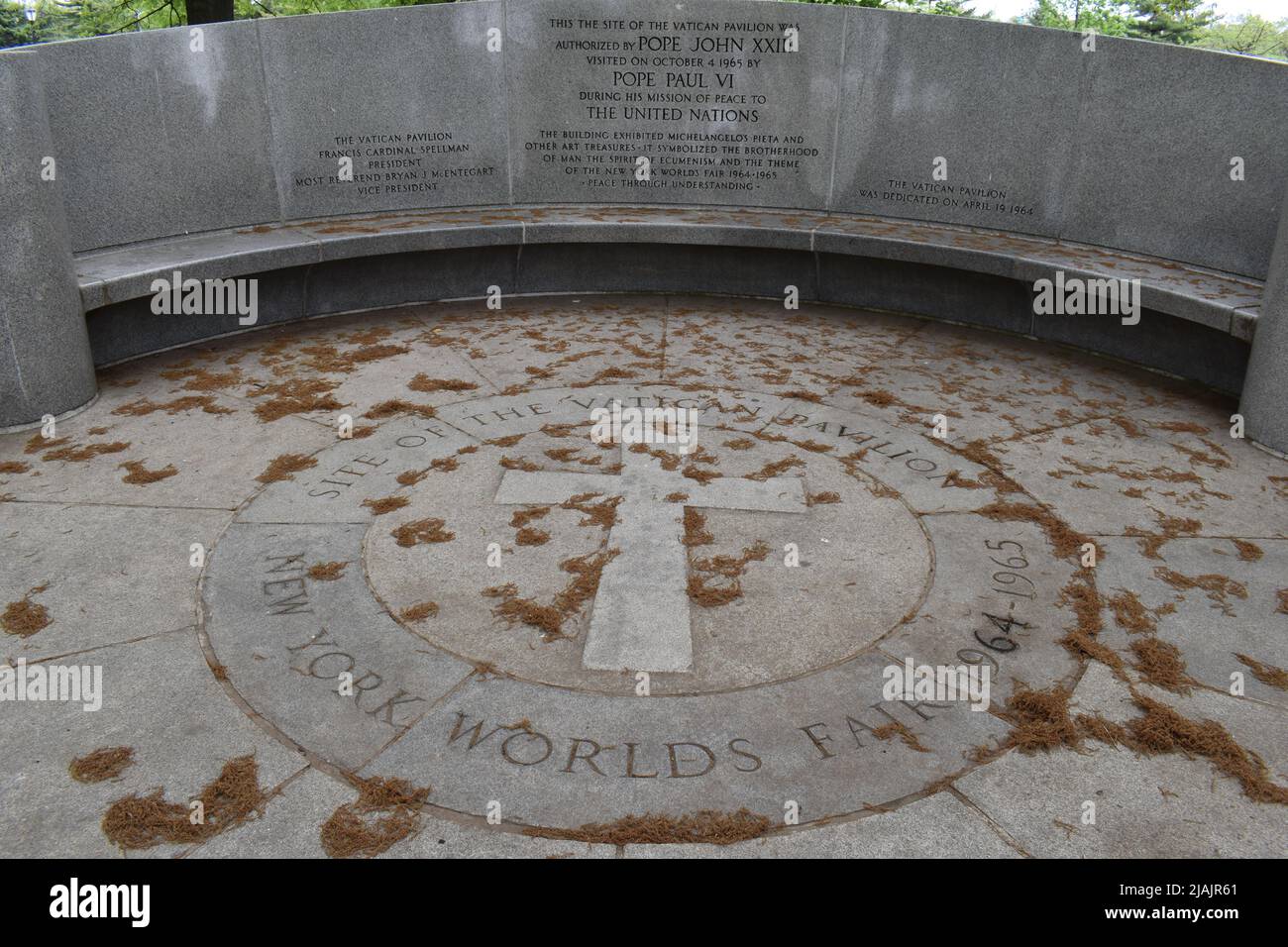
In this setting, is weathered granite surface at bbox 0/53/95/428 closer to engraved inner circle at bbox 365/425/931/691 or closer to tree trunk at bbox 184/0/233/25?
engraved inner circle at bbox 365/425/931/691

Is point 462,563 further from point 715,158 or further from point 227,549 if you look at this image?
point 715,158

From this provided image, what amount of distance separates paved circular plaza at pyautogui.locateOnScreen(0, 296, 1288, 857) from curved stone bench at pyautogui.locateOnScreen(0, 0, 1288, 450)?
1.12m

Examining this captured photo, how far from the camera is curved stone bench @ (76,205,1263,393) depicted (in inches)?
233

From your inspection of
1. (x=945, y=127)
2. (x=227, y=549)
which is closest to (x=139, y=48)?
(x=227, y=549)

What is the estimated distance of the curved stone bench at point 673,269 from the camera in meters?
5.91

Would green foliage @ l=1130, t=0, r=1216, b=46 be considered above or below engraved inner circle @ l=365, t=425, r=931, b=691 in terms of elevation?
above

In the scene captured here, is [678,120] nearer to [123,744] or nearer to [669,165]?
[669,165]

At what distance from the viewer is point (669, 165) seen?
7922mm

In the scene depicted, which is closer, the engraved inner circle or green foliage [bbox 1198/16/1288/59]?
the engraved inner circle

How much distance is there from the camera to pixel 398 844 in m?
2.40

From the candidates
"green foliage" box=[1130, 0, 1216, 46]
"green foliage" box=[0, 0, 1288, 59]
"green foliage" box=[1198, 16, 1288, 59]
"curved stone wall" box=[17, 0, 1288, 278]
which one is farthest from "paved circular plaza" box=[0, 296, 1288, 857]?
"green foliage" box=[1198, 16, 1288, 59]

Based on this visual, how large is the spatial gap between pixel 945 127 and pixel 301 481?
5.56 meters

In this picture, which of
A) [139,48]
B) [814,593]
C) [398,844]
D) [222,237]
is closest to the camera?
[398,844]

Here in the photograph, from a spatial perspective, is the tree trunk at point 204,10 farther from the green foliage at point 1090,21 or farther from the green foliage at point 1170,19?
the green foliage at point 1170,19
